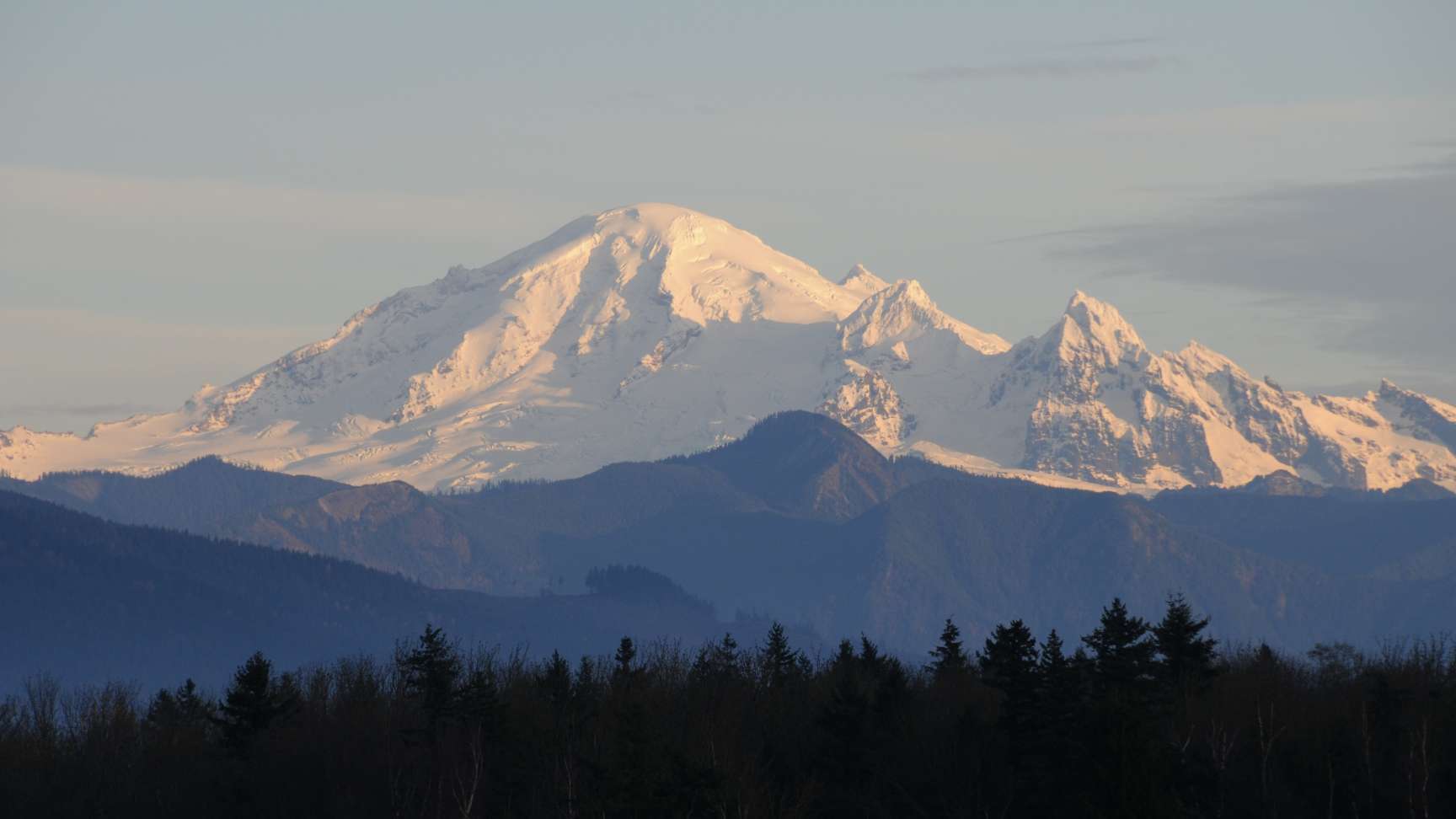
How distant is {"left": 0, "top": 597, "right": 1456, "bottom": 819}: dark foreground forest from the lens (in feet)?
329

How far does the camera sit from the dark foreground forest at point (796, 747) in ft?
329

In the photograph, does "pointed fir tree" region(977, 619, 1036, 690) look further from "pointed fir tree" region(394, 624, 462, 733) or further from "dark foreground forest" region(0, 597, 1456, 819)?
"pointed fir tree" region(394, 624, 462, 733)

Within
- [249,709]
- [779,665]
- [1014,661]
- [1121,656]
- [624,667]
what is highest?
[779,665]

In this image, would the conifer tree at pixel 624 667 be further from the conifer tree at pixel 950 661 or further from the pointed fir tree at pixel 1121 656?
the pointed fir tree at pixel 1121 656

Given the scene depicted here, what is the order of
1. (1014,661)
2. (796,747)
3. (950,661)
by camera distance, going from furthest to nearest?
1. (950,661)
2. (796,747)
3. (1014,661)

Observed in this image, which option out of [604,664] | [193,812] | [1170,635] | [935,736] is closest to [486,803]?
[193,812]

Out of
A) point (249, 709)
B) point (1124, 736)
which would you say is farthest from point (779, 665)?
point (1124, 736)

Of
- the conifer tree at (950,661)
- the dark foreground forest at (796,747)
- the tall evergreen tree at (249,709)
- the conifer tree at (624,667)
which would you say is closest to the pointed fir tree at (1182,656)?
the dark foreground forest at (796,747)

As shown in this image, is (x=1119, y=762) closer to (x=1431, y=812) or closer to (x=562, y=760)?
(x=1431, y=812)

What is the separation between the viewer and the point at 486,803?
108812 millimetres

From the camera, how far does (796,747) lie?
377ft

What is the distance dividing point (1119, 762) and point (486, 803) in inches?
1400

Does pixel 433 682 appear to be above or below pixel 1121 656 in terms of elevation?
below

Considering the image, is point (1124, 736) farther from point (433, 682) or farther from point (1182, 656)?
point (433, 682)
